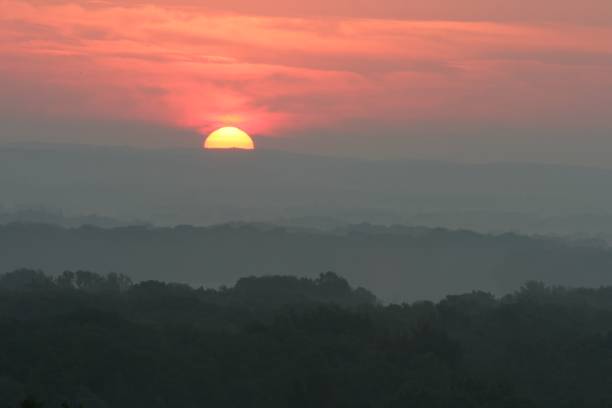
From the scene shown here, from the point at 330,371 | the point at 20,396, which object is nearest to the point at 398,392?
the point at 330,371

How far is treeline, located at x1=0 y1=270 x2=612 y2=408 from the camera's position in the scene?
225 ft

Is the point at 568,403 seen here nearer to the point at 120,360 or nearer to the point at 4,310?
the point at 120,360

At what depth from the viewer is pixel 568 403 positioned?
70.2 metres

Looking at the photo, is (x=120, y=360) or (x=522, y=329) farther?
(x=522, y=329)

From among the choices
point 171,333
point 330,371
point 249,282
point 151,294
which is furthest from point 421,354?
point 249,282

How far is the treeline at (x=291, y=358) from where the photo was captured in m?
68.6

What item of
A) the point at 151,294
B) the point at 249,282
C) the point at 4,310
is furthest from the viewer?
the point at 249,282

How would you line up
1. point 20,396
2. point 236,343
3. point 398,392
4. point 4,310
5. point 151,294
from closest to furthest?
point 20,396
point 398,392
point 236,343
point 4,310
point 151,294

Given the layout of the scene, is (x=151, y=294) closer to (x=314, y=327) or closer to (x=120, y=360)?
(x=314, y=327)

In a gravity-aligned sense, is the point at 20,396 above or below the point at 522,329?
below

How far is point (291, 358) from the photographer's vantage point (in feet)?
254

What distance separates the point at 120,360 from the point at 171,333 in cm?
965

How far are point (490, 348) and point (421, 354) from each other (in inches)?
368

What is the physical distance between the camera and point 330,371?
242ft
